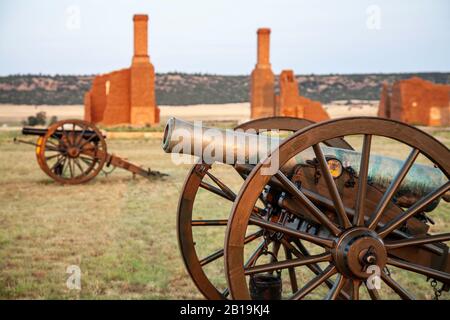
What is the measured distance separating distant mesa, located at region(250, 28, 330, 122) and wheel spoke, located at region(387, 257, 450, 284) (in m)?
38.0

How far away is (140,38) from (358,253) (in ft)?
115

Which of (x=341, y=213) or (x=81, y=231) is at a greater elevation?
(x=341, y=213)

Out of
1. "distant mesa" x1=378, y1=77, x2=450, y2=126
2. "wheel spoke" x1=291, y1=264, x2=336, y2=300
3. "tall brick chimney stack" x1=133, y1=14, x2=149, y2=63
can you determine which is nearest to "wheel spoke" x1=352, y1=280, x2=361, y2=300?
"wheel spoke" x1=291, y1=264, x2=336, y2=300

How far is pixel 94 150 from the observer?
12594 millimetres

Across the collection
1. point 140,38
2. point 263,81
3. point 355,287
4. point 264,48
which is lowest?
point 355,287

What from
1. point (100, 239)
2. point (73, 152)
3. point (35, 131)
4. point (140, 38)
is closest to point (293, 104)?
point (140, 38)

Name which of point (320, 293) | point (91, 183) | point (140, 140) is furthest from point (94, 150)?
point (140, 140)

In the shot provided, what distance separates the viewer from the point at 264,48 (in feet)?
144

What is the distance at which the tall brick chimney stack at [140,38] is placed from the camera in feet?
120

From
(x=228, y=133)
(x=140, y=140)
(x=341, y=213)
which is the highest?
(x=228, y=133)

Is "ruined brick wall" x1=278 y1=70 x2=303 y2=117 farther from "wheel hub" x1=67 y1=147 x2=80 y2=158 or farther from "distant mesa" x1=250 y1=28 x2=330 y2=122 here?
"wheel hub" x1=67 y1=147 x2=80 y2=158

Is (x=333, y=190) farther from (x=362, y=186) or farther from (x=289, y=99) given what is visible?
(x=289, y=99)

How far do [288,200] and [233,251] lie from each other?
71 centimetres
